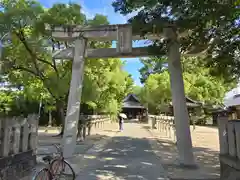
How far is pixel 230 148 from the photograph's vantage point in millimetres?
5824

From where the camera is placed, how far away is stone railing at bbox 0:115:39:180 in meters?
5.75

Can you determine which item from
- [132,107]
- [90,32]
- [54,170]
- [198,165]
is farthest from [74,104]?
[132,107]

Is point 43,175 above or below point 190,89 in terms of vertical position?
below

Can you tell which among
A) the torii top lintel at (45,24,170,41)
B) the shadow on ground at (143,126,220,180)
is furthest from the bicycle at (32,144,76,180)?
the torii top lintel at (45,24,170,41)

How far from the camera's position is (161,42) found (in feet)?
28.1

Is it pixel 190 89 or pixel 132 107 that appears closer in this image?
pixel 190 89

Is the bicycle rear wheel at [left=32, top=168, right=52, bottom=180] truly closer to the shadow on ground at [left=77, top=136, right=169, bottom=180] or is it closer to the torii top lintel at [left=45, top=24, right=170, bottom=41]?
the shadow on ground at [left=77, top=136, right=169, bottom=180]

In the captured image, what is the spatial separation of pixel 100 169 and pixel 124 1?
4.40 meters

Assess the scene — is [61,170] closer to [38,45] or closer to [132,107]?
[38,45]

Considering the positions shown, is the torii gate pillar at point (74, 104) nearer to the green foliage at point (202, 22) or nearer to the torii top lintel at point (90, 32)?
the torii top lintel at point (90, 32)

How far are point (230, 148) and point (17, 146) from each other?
4.78 m

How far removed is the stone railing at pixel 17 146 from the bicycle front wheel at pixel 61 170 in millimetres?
1050

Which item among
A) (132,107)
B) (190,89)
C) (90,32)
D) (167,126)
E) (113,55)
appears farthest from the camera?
(132,107)

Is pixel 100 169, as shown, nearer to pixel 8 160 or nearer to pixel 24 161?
pixel 24 161
